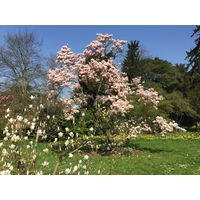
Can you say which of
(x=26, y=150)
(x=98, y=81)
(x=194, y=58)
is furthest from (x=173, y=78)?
(x=26, y=150)

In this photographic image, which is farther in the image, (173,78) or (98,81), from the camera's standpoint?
(173,78)

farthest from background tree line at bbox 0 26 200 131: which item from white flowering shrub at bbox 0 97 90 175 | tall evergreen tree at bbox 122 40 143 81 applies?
white flowering shrub at bbox 0 97 90 175

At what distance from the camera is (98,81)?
6.05 meters

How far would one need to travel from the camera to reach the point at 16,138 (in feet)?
5.86

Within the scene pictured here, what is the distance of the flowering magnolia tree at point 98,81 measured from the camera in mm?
5949

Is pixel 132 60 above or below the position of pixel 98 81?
above

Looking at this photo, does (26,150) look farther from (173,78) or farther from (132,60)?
(173,78)

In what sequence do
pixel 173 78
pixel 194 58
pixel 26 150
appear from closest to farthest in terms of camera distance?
pixel 26 150
pixel 194 58
pixel 173 78

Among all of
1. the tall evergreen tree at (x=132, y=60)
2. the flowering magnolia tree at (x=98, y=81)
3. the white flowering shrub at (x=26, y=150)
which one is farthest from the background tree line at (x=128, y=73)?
the white flowering shrub at (x=26, y=150)

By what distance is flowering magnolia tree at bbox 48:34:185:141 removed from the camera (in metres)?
5.95

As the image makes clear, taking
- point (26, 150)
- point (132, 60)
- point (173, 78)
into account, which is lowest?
point (26, 150)
